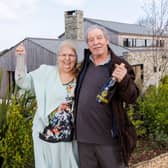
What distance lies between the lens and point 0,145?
362cm

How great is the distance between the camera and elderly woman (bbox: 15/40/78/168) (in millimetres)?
2693

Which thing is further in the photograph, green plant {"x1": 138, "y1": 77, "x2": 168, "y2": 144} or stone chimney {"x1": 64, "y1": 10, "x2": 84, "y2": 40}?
stone chimney {"x1": 64, "y1": 10, "x2": 84, "y2": 40}

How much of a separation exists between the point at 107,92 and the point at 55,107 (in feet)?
1.51

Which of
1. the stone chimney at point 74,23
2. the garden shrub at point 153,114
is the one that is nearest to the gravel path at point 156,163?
the garden shrub at point 153,114

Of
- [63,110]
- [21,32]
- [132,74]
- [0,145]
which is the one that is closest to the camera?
[132,74]

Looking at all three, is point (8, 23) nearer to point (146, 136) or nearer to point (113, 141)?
point (146, 136)

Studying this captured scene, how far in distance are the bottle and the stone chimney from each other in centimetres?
1463

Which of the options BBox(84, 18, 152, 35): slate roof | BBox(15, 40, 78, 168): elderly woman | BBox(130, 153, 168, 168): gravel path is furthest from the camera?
BBox(84, 18, 152, 35): slate roof

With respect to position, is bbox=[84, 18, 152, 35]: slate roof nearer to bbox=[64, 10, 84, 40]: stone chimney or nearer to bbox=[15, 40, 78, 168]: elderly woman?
bbox=[64, 10, 84, 40]: stone chimney

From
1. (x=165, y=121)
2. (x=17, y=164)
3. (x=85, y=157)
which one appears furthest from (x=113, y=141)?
(x=165, y=121)

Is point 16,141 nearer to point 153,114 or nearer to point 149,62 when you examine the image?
point 153,114

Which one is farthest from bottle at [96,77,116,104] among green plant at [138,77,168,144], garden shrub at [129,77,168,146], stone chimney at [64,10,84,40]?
stone chimney at [64,10,84,40]

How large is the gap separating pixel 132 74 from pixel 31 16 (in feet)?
29.2

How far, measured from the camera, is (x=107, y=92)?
2.46m
